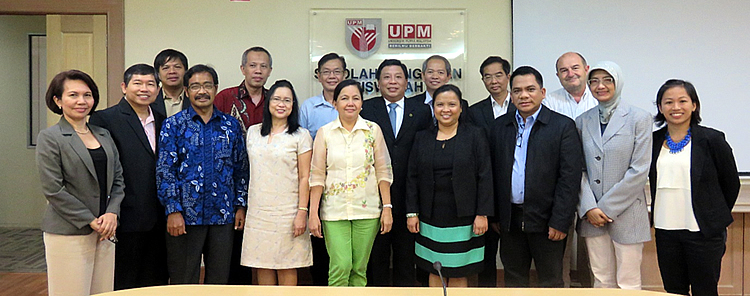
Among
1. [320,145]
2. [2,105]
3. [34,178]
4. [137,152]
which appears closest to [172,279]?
[137,152]

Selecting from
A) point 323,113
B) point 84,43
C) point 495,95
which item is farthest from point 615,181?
point 84,43

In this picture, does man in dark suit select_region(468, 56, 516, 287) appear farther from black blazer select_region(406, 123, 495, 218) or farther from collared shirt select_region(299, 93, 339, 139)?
collared shirt select_region(299, 93, 339, 139)

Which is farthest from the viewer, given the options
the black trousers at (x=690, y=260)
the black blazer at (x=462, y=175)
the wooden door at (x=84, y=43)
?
the wooden door at (x=84, y=43)

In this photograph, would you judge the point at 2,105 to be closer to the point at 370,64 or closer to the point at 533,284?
the point at 370,64

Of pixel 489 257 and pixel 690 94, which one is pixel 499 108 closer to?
pixel 489 257

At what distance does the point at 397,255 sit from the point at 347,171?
2.56 ft

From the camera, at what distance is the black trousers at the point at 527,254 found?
2.90 metres

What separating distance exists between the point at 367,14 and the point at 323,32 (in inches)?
14.6

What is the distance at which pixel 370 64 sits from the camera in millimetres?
4215

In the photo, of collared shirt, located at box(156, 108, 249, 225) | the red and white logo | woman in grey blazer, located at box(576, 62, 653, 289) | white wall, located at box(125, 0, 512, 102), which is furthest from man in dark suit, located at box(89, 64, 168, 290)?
woman in grey blazer, located at box(576, 62, 653, 289)

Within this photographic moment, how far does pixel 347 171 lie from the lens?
2898 mm

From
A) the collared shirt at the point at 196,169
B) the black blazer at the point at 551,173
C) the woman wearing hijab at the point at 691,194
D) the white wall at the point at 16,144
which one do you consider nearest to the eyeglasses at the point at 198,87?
the collared shirt at the point at 196,169

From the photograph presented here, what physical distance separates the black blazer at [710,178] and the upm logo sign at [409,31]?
2.11 meters

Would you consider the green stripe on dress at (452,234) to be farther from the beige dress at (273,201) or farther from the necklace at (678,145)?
the necklace at (678,145)
